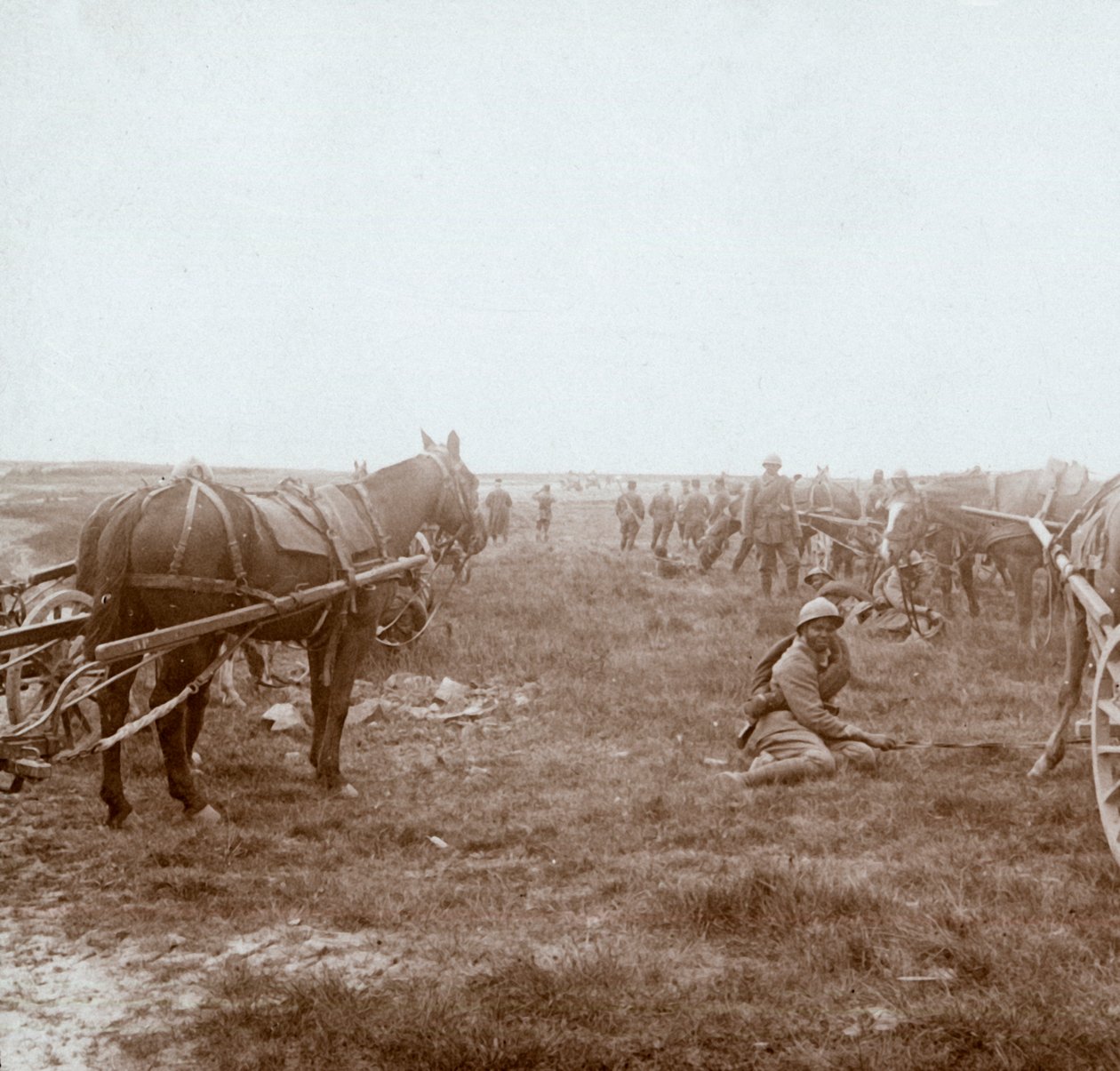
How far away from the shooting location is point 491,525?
26453 millimetres

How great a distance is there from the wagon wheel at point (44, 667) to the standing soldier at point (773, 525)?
11592 millimetres

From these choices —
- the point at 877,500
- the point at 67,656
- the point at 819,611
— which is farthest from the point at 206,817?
the point at 877,500

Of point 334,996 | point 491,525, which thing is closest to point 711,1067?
point 334,996

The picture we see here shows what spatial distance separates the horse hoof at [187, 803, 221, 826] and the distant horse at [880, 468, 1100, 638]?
8895 mm

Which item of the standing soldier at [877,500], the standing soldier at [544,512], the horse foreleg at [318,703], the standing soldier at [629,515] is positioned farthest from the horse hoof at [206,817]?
the standing soldier at [544,512]

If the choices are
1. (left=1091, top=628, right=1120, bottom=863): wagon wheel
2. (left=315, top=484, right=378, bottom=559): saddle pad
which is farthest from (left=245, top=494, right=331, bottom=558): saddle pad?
(left=1091, top=628, right=1120, bottom=863): wagon wheel

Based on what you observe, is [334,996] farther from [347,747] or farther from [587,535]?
[587,535]

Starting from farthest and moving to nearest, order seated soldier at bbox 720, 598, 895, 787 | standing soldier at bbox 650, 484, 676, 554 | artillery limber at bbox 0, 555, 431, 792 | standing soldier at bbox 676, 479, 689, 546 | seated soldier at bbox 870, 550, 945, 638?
standing soldier at bbox 676, 479, 689, 546, standing soldier at bbox 650, 484, 676, 554, seated soldier at bbox 870, 550, 945, 638, seated soldier at bbox 720, 598, 895, 787, artillery limber at bbox 0, 555, 431, 792

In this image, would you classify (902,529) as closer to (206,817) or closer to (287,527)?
(287,527)

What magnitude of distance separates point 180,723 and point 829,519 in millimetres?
11743

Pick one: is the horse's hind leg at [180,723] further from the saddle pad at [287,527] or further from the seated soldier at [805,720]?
the seated soldier at [805,720]

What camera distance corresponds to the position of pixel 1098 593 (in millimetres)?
5453

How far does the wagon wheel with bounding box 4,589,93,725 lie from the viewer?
530cm

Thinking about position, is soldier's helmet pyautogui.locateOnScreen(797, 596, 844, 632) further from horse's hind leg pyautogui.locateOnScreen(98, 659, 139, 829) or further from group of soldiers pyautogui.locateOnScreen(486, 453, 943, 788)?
horse's hind leg pyautogui.locateOnScreen(98, 659, 139, 829)
